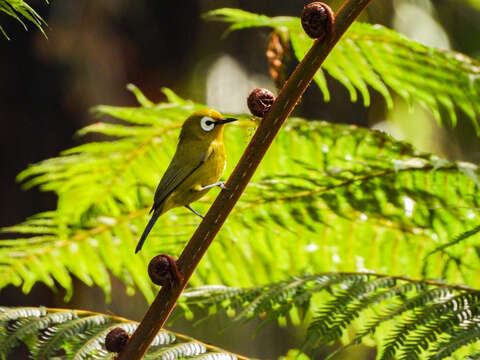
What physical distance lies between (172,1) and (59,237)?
2764mm

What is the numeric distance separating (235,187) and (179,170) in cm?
17

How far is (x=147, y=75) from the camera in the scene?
379 centimetres

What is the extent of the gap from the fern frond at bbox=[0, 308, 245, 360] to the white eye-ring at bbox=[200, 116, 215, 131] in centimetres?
38

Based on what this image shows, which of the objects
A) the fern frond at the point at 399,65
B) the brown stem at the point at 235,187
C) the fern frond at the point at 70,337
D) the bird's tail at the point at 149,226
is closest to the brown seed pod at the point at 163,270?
the brown stem at the point at 235,187

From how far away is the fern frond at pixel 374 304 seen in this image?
96cm

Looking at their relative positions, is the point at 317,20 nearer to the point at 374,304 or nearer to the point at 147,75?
the point at 374,304

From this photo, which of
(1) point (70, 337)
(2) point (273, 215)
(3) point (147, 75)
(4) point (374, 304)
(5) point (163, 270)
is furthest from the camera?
(3) point (147, 75)

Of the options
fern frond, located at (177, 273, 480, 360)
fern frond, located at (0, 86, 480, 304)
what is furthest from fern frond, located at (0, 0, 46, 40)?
fern frond, located at (0, 86, 480, 304)

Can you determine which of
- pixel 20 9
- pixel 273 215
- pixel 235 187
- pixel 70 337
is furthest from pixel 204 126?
Answer: pixel 273 215

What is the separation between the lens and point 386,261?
1.57m

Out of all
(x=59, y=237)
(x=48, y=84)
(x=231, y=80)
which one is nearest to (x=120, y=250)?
(x=59, y=237)

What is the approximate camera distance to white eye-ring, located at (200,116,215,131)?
2.33 ft

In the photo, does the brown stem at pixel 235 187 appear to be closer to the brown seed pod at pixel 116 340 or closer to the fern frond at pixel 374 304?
the brown seed pod at pixel 116 340

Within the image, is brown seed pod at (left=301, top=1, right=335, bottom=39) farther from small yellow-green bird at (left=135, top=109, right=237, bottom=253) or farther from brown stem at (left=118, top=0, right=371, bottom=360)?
small yellow-green bird at (left=135, top=109, right=237, bottom=253)
